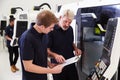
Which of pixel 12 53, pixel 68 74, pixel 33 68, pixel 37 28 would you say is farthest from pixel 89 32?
pixel 12 53

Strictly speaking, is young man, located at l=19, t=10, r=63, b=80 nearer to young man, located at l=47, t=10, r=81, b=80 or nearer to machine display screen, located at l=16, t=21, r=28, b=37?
young man, located at l=47, t=10, r=81, b=80

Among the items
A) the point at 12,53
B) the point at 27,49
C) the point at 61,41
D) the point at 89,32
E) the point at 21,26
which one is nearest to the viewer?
the point at 27,49

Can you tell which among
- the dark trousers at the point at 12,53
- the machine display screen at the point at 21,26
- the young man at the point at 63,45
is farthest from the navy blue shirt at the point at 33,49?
the dark trousers at the point at 12,53

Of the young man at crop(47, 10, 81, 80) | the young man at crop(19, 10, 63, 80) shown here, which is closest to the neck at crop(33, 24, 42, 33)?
the young man at crop(19, 10, 63, 80)

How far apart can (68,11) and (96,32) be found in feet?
1.71

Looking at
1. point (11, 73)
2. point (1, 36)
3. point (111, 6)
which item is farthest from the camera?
point (1, 36)

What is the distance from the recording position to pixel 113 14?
2.67 meters

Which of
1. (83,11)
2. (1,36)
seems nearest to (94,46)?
(83,11)

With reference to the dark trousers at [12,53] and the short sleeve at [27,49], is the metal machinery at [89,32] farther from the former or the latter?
the dark trousers at [12,53]

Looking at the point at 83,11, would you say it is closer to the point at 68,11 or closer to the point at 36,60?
the point at 68,11

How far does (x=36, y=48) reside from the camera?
232cm

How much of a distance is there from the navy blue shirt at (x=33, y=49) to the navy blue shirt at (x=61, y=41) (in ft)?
1.70

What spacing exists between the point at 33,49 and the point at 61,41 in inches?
28.8

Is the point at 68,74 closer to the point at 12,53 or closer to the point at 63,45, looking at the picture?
the point at 63,45
